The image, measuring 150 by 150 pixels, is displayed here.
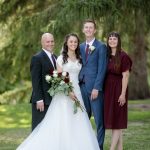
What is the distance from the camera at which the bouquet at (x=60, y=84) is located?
862 cm

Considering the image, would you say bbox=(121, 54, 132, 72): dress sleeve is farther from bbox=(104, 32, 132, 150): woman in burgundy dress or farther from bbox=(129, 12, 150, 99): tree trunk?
bbox=(129, 12, 150, 99): tree trunk

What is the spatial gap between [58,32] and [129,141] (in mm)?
4957

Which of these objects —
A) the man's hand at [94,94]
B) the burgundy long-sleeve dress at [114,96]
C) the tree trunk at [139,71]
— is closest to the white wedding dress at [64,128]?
the man's hand at [94,94]

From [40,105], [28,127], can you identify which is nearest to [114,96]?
[40,105]

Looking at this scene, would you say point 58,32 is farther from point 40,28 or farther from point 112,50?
point 112,50

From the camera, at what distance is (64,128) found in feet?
28.8

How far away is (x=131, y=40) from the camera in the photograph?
69.8 feet

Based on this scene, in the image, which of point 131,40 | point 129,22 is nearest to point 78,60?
point 129,22

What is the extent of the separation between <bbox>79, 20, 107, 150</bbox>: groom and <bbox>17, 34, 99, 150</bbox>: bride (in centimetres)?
11

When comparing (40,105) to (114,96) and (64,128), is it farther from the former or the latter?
(114,96)

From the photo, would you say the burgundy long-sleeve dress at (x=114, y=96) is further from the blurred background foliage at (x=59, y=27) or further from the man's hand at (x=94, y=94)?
the blurred background foliage at (x=59, y=27)

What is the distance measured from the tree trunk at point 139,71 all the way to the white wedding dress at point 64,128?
44.8 feet

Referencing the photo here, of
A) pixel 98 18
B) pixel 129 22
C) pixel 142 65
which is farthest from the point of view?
pixel 142 65

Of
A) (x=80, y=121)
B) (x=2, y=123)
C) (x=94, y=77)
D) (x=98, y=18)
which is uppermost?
(x=98, y=18)
